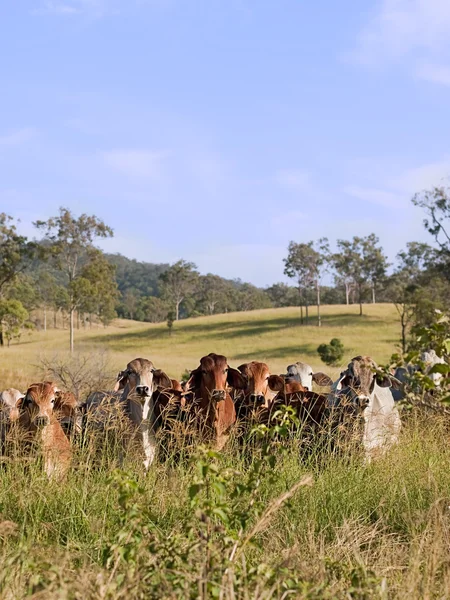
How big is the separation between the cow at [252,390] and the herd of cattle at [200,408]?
0.01 meters

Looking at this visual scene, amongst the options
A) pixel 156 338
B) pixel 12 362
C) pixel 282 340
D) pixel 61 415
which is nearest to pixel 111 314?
pixel 156 338

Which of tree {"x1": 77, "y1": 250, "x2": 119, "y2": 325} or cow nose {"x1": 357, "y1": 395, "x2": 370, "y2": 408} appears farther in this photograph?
tree {"x1": 77, "y1": 250, "x2": 119, "y2": 325}

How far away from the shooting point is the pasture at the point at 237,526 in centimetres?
426

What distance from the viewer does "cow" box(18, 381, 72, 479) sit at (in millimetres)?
7711

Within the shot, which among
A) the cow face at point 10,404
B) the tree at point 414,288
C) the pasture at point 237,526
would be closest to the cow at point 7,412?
the cow face at point 10,404

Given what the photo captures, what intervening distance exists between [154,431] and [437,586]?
5.12m

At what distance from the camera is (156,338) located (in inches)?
3305

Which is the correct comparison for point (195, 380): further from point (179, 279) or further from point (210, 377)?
point (179, 279)

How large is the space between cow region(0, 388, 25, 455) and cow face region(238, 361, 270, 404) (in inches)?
119

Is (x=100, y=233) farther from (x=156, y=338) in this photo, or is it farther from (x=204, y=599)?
(x=204, y=599)

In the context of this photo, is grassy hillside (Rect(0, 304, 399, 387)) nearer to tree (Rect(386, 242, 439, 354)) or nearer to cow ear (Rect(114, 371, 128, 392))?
tree (Rect(386, 242, 439, 354))

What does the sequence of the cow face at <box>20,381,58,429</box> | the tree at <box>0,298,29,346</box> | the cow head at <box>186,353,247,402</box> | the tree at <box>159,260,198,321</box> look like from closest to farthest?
the cow face at <box>20,381,58,429</box> → the cow head at <box>186,353,247,402</box> → the tree at <box>0,298,29,346</box> → the tree at <box>159,260,198,321</box>

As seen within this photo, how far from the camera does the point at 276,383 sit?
1154 cm

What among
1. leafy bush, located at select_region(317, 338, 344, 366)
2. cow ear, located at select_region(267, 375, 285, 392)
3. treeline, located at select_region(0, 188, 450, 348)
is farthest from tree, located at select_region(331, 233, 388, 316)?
cow ear, located at select_region(267, 375, 285, 392)
